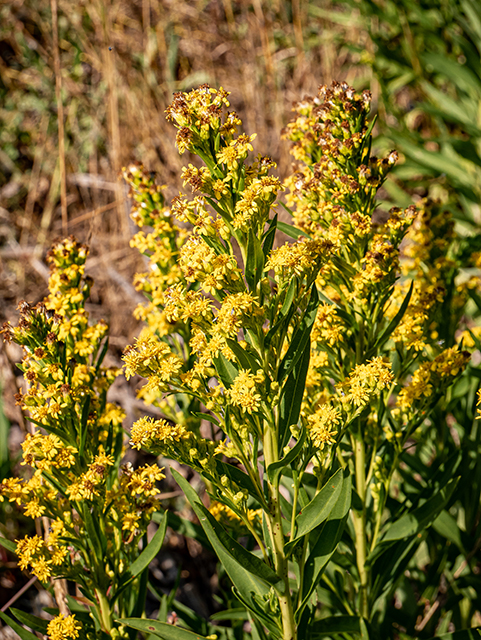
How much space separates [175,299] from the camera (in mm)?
1175

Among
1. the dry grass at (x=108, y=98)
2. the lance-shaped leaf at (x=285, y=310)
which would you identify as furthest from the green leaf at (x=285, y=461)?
the dry grass at (x=108, y=98)

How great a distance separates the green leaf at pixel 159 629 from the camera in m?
1.20

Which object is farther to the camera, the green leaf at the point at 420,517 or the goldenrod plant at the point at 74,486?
the green leaf at the point at 420,517

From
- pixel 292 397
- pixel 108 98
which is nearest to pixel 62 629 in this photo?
pixel 292 397

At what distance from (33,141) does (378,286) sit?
4.17 metres

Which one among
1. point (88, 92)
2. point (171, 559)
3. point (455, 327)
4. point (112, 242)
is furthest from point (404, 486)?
point (88, 92)

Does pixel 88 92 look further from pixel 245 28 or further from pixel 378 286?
pixel 378 286

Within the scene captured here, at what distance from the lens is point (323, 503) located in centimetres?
114

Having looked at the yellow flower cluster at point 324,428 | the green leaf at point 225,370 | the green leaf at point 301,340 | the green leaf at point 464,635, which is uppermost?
the green leaf at point 301,340

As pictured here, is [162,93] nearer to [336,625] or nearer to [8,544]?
[8,544]

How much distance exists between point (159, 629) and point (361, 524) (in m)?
0.58

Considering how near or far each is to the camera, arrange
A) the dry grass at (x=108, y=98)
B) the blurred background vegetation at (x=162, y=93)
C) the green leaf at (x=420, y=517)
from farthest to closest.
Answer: the dry grass at (x=108, y=98) → the blurred background vegetation at (x=162, y=93) → the green leaf at (x=420, y=517)

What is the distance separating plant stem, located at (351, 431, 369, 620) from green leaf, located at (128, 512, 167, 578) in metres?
0.50

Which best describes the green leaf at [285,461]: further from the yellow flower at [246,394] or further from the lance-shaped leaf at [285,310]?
the lance-shaped leaf at [285,310]
